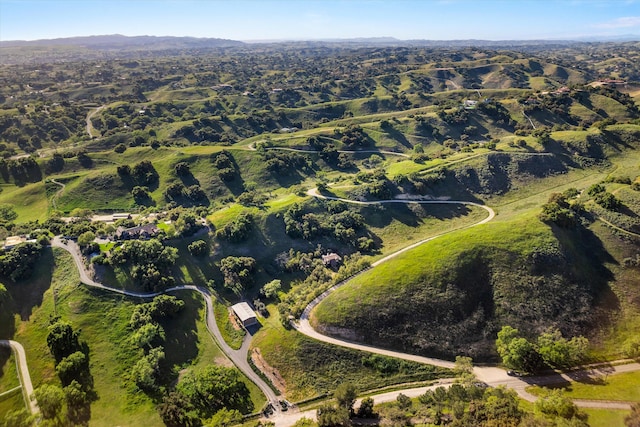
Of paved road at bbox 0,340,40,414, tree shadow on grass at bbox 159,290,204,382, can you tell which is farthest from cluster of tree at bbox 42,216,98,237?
tree shadow on grass at bbox 159,290,204,382

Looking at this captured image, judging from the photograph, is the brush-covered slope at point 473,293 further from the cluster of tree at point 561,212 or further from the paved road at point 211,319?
the paved road at point 211,319

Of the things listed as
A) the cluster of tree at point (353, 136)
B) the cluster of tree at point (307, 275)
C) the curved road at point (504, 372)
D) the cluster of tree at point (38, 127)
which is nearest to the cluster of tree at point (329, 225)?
the cluster of tree at point (307, 275)

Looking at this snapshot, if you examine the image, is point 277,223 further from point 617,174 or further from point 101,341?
point 617,174

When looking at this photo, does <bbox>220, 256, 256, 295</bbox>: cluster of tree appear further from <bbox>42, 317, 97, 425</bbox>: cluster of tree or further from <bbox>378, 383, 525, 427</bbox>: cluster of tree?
<bbox>378, 383, 525, 427</bbox>: cluster of tree

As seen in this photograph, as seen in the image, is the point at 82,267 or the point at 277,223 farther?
the point at 277,223

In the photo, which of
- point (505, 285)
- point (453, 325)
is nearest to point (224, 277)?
point (453, 325)
